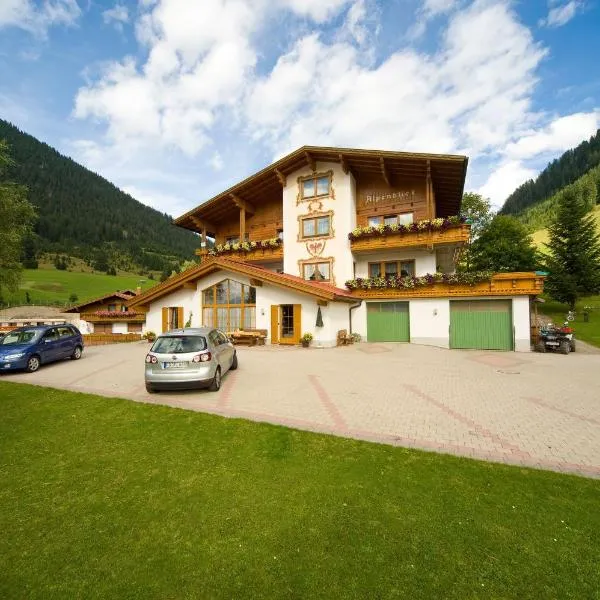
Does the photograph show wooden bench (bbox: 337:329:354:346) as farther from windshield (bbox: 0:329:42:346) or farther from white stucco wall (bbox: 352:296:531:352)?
windshield (bbox: 0:329:42:346)

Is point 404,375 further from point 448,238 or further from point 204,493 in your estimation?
point 448,238

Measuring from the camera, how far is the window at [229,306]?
20.4 m

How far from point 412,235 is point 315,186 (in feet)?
25.7

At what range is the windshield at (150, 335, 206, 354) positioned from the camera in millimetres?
9172

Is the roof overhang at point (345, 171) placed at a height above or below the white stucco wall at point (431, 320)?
above

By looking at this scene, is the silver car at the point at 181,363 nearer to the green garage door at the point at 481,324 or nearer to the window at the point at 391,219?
the green garage door at the point at 481,324

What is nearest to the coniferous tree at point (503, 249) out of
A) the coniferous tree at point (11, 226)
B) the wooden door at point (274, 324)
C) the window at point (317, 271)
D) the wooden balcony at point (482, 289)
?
the wooden balcony at point (482, 289)

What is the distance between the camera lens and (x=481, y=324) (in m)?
18.5

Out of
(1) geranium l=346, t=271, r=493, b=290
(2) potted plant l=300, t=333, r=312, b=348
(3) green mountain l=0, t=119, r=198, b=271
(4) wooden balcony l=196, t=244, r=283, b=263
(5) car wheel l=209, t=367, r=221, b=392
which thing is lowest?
(5) car wheel l=209, t=367, r=221, b=392

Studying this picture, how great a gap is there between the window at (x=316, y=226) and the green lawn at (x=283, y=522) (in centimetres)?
1872

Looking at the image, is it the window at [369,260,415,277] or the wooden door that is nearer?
the wooden door

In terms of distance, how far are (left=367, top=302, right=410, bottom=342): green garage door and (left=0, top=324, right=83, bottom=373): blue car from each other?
16306 mm

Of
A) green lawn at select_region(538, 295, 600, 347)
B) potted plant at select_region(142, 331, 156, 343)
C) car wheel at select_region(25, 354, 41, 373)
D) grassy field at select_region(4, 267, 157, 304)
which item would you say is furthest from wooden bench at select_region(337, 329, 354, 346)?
grassy field at select_region(4, 267, 157, 304)

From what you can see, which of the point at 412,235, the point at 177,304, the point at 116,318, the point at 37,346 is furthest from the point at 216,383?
the point at 116,318
